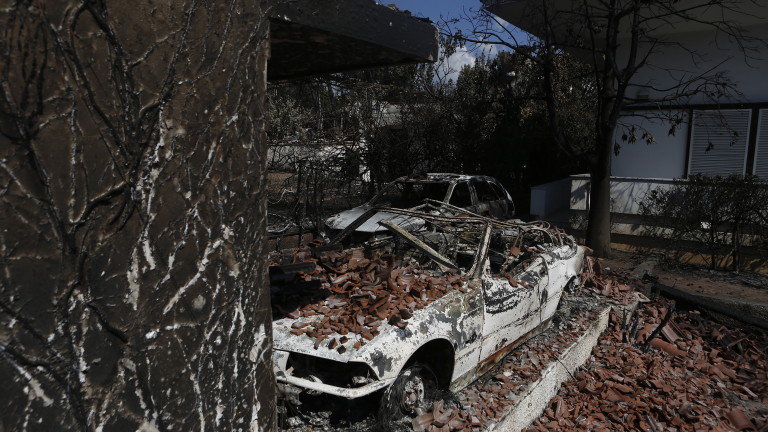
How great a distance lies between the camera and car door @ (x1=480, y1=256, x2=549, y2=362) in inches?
179

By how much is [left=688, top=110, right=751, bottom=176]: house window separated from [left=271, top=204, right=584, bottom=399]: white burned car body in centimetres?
709

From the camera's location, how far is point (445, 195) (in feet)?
28.8

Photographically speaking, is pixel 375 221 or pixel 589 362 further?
pixel 375 221

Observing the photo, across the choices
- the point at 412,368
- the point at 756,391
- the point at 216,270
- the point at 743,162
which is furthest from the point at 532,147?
the point at 216,270

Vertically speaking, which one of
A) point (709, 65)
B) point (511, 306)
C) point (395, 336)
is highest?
point (709, 65)

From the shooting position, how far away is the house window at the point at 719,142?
10.7 metres

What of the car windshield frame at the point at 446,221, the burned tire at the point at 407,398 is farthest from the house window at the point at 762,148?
the burned tire at the point at 407,398

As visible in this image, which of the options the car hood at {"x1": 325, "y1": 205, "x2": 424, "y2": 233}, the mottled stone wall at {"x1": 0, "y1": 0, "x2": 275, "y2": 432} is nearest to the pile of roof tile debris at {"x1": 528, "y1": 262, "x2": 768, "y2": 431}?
the car hood at {"x1": 325, "y1": 205, "x2": 424, "y2": 233}

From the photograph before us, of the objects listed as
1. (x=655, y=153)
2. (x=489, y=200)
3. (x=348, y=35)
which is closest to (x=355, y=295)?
(x=348, y=35)

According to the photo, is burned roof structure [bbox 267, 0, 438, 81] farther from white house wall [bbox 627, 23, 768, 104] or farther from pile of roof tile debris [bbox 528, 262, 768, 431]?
white house wall [bbox 627, 23, 768, 104]

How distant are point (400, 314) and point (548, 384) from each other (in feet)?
6.29

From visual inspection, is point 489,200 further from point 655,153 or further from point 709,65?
point 709,65

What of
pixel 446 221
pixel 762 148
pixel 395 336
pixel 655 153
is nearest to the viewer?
pixel 395 336

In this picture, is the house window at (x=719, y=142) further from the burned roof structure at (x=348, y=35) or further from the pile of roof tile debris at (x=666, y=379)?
the burned roof structure at (x=348, y=35)
